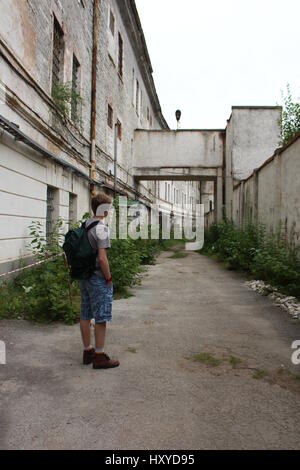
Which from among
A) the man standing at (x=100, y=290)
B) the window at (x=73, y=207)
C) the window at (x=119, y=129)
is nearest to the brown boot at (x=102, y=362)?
the man standing at (x=100, y=290)

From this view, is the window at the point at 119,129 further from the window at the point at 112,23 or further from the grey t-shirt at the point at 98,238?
the grey t-shirt at the point at 98,238

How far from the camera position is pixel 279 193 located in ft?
25.3

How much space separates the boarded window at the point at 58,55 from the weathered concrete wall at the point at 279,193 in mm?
5133

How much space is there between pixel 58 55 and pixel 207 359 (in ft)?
25.1

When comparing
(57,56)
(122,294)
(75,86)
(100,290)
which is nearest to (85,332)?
(100,290)

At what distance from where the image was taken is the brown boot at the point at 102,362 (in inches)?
125

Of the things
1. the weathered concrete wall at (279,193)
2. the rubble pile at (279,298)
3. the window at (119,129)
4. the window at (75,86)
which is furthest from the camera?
the window at (119,129)

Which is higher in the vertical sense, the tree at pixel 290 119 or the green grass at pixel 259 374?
the tree at pixel 290 119

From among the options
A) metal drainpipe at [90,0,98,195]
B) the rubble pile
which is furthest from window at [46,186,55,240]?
the rubble pile

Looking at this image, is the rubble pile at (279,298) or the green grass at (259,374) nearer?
the green grass at (259,374)

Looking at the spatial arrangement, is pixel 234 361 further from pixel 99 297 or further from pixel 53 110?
pixel 53 110

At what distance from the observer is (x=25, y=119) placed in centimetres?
621

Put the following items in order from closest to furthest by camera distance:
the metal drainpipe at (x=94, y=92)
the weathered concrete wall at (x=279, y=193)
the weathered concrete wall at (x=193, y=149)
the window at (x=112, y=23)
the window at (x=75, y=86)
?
the weathered concrete wall at (x=279, y=193) < the window at (x=75, y=86) < the metal drainpipe at (x=94, y=92) < the window at (x=112, y=23) < the weathered concrete wall at (x=193, y=149)

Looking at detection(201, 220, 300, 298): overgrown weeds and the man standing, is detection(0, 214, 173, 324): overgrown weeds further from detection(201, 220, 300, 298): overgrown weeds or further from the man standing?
detection(201, 220, 300, 298): overgrown weeds
